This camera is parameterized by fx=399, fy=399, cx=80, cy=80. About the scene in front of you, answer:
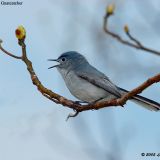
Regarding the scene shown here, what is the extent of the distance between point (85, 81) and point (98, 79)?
218mm

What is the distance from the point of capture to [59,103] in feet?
11.5

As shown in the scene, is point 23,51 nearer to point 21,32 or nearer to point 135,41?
point 21,32

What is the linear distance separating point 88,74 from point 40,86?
179 centimetres

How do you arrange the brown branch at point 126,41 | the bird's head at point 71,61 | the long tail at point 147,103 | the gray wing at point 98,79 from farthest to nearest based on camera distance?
the bird's head at point 71,61 → the gray wing at point 98,79 → the long tail at point 147,103 → the brown branch at point 126,41

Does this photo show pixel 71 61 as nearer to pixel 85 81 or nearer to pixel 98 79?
pixel 85 81

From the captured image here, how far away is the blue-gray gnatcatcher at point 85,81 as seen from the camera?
4801 millimetres

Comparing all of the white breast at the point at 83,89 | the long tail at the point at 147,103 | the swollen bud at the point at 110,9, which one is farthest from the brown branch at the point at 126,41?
the white breast at the point at 83,89

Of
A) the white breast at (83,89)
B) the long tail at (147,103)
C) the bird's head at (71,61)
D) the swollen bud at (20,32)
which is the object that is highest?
the bird's head at (71,61)

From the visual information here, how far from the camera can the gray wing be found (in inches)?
184

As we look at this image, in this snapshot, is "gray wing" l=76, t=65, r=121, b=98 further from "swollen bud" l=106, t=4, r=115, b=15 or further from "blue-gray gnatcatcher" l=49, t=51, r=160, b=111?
"swollen bud" l=106, t=4, r=115, b=15

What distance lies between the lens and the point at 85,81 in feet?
16.9

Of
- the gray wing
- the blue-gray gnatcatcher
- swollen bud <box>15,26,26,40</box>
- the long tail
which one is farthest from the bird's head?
swollen bud <box>15,26,26,40</box>

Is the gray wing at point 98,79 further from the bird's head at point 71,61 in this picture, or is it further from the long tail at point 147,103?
the long tail at point 147,103

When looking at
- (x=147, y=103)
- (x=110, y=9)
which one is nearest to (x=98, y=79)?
(x=147, y=103)
